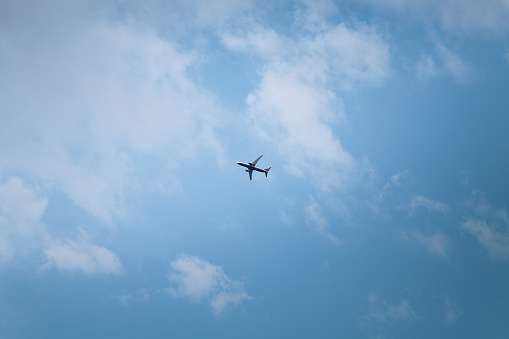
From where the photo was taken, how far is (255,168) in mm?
82875
